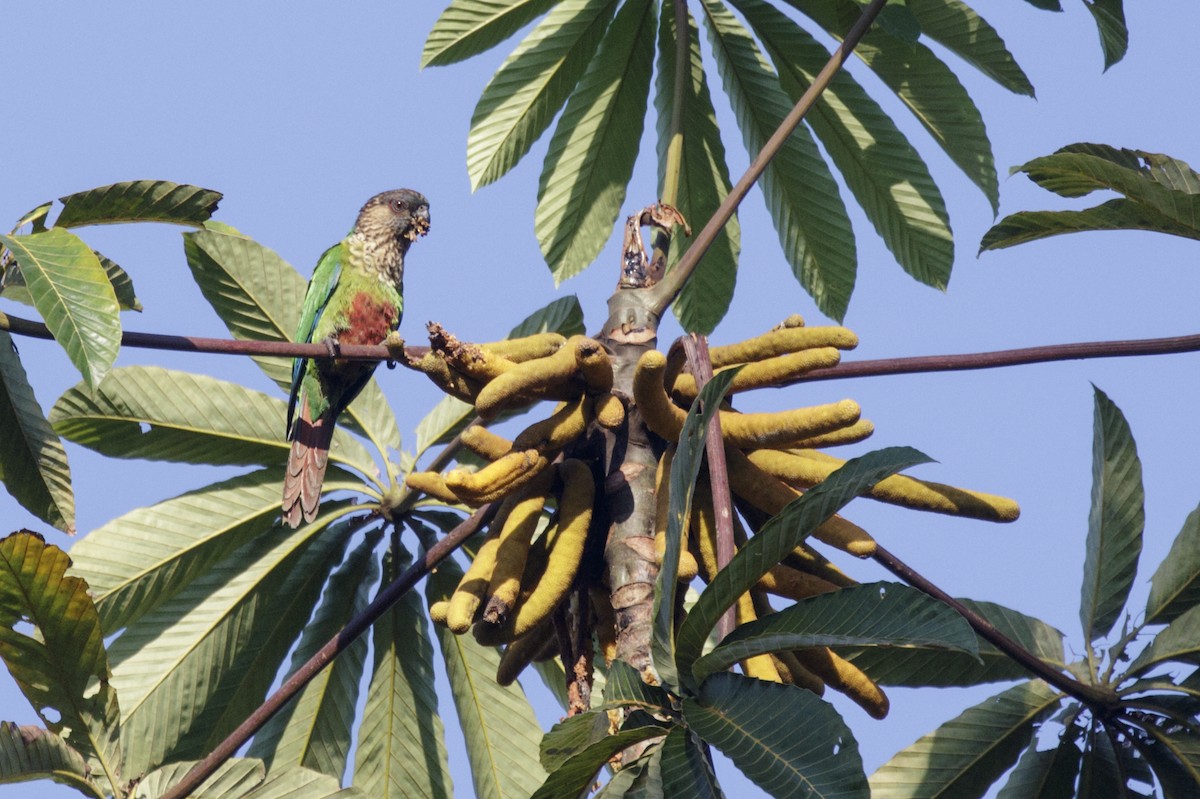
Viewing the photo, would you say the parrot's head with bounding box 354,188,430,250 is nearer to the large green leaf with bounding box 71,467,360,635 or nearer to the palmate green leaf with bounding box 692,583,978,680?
the large green leaf with bounding box 71,467,360,635

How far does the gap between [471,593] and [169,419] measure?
176cm

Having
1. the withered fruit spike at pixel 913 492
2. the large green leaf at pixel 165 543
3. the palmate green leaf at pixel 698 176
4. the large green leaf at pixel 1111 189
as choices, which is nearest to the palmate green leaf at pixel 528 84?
the palmate green leaf at pixel 698 176

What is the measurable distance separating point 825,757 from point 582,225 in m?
2.96

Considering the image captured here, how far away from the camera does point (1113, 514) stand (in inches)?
128

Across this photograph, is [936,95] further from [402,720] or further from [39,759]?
[39,759]

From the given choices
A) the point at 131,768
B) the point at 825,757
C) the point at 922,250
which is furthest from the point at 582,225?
the point at 825,757

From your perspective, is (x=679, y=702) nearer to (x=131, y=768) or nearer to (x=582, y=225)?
(x=131, y=768)

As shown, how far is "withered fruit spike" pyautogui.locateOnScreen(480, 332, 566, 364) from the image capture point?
3164 mm

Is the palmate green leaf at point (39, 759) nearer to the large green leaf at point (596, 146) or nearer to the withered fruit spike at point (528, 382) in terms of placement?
the withered fruit spike at point (528, 382)

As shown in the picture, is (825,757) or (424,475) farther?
(424,475)

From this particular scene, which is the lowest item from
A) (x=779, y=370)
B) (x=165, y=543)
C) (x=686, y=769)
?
(x=686, y=769)

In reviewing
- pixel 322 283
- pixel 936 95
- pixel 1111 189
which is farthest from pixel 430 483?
pixel 322 283

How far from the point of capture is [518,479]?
2.96m

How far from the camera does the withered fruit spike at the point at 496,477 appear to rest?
9.17ft
